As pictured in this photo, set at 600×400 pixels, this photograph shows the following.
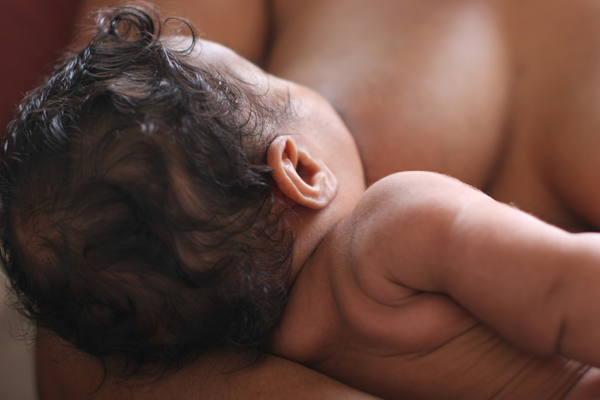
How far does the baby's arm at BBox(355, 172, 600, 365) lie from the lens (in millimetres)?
471

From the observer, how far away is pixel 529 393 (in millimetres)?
561

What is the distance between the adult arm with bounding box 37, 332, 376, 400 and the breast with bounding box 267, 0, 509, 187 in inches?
16.9

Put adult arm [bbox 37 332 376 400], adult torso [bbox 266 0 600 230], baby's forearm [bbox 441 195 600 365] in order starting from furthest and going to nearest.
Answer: adult torso [bbox 266 0 600 230] < adult arm [bbox 37 332 376 400] < baby's forearm [bbox 441 195 600 365]

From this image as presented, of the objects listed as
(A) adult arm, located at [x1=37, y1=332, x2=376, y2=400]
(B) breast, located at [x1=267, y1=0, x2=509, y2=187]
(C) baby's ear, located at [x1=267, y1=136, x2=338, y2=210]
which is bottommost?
(A) adult arm, located at [x1=37, y1=332, x2=376, y2=400]

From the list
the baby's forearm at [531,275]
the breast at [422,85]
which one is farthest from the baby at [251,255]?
the breast at [422,85]

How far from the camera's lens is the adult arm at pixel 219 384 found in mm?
571

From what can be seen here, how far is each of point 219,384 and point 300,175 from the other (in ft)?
1.04

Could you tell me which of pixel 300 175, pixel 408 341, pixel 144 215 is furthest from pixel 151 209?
pixel 408 341

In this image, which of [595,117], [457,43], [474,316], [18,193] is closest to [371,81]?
[457,43]

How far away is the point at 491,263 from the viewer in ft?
1.58

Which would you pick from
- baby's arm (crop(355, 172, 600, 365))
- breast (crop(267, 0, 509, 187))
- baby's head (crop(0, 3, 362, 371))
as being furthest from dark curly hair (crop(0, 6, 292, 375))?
breast (crop(267, 0, 509, 187))

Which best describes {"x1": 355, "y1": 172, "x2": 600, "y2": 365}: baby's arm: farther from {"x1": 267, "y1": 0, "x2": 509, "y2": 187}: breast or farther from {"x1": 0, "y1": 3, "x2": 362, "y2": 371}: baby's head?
{"x1": 267, "y1": 0, "x2": 509, "y2": 187}: breast

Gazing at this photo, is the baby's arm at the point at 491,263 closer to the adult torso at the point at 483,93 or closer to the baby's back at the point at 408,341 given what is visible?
the baby's back at the point at 408,341

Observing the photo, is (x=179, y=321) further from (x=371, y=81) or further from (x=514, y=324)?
(x=371, y=81)
